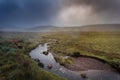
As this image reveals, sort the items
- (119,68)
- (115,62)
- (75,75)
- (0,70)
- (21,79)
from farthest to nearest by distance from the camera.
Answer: (115,62), (119,68), (75,75), (0,70), (21,79)

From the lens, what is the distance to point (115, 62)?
4194cm

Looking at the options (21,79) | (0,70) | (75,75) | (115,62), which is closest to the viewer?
(21,79)

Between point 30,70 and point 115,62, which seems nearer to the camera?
point 30,70

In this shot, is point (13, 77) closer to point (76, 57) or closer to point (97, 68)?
point (97, 68)

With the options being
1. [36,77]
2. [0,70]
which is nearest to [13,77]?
[36,77]

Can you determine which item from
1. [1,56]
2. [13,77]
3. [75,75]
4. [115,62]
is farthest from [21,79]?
[115,62]

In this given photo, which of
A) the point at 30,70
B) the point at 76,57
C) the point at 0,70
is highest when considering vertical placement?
the point at 30,70

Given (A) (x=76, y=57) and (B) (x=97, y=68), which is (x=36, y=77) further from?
Result: (A) (x=76, y=57)

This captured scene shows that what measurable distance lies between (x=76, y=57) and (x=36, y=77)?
3197 cm

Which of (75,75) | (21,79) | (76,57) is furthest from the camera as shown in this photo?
(76,57)

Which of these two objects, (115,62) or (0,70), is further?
(115,62)

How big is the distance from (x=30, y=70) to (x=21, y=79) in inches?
80.3

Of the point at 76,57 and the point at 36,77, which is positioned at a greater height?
the point at 36,77

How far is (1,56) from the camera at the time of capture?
38625 millimetres
